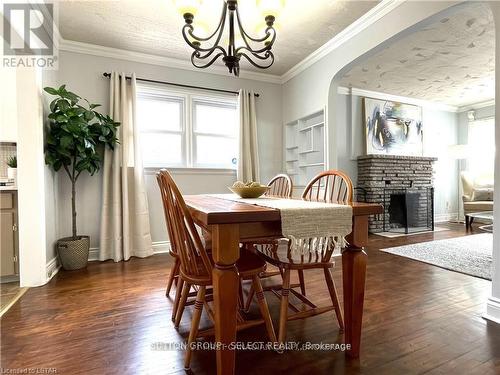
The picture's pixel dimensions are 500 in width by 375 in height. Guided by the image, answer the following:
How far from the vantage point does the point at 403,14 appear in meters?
2.19

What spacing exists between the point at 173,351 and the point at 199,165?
2.62 meters

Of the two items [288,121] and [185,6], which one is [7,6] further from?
[288,121]

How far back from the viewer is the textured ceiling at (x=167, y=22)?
7.79 feet

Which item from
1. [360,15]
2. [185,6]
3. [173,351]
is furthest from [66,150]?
[360,15]

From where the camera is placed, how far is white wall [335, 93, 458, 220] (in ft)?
15.2

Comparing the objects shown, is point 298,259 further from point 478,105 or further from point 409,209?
point 478,105

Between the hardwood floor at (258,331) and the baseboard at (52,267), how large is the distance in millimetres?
117

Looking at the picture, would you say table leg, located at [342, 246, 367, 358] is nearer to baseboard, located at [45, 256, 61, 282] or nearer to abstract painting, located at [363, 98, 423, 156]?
baseboard, located at [45, 256, 61, 282]

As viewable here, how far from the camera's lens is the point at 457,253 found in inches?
126

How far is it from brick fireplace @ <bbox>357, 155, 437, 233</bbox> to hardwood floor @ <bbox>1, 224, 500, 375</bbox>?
7.40 feet

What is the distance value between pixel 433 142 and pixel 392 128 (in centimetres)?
134

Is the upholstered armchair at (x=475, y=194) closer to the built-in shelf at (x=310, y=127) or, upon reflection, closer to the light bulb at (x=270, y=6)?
the built-in shelf at (x=310, y=127)

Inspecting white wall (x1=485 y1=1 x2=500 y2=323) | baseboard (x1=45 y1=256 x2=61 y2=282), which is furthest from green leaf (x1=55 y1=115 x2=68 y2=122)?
white wall (x1=485 y1=1 x2=500 y2=323)
